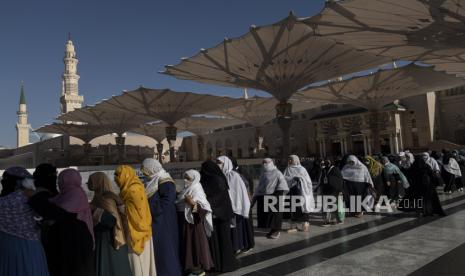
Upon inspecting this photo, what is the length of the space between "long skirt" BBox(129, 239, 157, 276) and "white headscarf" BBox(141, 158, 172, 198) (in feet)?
1.56

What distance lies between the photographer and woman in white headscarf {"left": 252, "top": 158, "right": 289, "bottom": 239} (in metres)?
5.59

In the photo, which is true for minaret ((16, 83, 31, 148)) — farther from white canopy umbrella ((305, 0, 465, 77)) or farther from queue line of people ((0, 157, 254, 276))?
queue line of people ((0, 157, 254, 276))

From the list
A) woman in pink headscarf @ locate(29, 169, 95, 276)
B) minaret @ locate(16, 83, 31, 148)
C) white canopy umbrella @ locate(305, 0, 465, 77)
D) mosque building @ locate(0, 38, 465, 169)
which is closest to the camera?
woman in pink headscarf @ locate(29, 169, 95, 276)

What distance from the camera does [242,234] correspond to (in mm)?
4902

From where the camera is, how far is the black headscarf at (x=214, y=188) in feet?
13.3

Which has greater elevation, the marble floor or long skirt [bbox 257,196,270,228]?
long skirt [bbox 257,196,270,228]

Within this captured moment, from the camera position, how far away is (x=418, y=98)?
3356 cm

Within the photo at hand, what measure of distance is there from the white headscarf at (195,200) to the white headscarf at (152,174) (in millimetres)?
412

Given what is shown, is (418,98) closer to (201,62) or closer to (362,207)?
(201,62)

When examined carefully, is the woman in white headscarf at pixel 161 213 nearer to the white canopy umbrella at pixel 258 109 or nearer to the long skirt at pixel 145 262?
the long skirt at pixel 145 262

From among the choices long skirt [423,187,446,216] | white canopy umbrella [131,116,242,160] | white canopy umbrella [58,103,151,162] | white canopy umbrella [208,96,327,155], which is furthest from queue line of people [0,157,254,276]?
white canopy umbrella [131,116,242,160]

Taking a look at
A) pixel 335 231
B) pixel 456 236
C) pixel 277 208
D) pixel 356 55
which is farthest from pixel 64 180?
pixel 356 55

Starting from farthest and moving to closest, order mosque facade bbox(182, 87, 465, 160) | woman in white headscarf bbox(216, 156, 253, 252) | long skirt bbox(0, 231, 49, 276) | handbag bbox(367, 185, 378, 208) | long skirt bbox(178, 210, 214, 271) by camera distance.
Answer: mosque facade bbox(182, 87, 465, 160) < handbag bbox(367, 185, 378, 208) < woman in white headscarf bbox(216, 156, 253, 252) < long skirt bbox(178, 210, 214, 271) < long skirt bbox(0, 231, 49, 276)

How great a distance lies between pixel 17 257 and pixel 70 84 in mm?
64461
